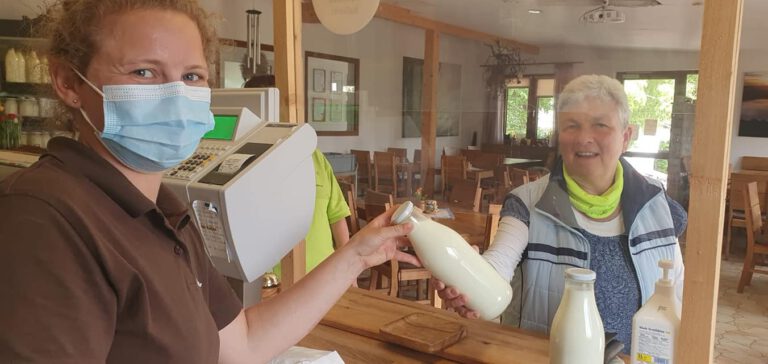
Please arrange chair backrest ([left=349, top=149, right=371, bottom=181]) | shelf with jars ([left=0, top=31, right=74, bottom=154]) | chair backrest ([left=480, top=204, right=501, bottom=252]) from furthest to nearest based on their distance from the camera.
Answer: shelf with jars ([left=0, top=31, right=74, bottom=154])
chair backrest ([left=349, top=149, right=371, bottom=181])
chair backrest ([left=480, top=204, right=501, bottom=252])

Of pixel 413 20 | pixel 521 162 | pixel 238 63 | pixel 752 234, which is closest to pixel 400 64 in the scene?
pixel 413 20

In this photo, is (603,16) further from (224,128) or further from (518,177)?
(224,128)

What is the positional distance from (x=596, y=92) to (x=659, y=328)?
57 centimetres

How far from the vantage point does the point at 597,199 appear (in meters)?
1.40

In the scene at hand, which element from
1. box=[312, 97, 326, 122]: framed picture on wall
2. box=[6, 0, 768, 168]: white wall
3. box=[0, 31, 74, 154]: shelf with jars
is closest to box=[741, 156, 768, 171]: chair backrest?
Answer: box=[6, 0, 768, 168]: white wall

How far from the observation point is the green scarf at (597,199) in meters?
1.38

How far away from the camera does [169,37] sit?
919mm

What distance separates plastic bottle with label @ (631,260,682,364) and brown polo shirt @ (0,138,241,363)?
0.80 meters

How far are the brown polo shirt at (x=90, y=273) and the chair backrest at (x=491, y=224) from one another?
84 centimetres

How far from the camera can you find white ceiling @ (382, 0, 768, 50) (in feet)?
4.11

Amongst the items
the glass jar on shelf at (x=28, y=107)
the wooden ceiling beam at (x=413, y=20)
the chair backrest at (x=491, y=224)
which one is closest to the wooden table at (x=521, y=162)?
the chair backrest at (x=491, y=224)

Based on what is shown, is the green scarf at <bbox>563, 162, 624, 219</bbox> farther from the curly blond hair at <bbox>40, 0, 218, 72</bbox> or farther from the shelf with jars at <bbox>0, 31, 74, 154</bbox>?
the shelf with jars at <bbox>0, 31, 74, 154</bbox>

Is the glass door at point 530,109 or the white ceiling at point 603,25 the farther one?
the glass door at point 530,109

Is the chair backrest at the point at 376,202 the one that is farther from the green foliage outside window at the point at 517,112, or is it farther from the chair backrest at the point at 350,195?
the green foliage outside window at the point at 517,112
